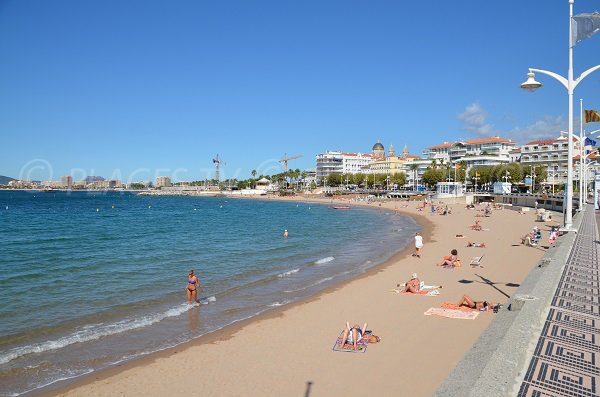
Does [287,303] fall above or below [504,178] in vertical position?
below

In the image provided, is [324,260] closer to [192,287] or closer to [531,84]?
[192,287]

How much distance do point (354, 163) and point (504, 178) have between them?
331ft

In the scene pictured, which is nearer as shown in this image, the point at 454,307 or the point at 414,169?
the point at 454,307

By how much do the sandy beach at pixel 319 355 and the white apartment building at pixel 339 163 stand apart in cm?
16688

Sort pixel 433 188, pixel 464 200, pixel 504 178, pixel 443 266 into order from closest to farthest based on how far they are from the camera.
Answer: pixel 443 266 → pixel 464 200 → pixel 504 178 → pixel 433 188

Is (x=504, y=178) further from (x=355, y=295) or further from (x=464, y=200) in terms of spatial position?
(x=355, y=295)

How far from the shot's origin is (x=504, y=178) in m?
90.1

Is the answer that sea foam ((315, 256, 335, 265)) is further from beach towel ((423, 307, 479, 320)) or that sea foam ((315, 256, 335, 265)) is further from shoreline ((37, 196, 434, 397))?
beach towel ((423, 307, 479, 320))

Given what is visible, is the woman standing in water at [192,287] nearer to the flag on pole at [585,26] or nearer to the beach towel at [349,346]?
the beach towel at [349,346]

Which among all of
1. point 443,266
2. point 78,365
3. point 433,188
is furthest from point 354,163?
point 78,365

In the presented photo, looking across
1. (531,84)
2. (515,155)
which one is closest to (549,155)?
(515,155)

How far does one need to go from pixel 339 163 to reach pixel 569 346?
18010cm

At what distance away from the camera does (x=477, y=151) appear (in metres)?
130

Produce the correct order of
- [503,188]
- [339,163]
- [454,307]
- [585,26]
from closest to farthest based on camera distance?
1. [585,26]
2. [454,307]
3. [503,188]
4. [339,163]
